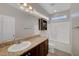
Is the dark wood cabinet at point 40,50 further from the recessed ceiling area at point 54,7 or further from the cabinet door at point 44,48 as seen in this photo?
the recessed ceiling area at point 54,7

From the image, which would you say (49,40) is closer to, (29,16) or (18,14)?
(29,16)

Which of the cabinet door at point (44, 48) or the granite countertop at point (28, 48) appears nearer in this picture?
the granite countertop at point (28, 48)

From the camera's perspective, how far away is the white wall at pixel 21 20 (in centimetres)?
142

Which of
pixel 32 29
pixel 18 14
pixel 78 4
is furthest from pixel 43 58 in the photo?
pixel 78 4

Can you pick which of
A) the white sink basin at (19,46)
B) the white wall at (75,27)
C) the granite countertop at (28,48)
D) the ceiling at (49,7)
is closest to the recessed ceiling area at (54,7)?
the ceiling at (49,7)

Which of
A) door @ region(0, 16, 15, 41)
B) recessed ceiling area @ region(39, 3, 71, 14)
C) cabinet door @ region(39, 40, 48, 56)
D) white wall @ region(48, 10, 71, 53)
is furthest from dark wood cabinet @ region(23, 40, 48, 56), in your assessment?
recessed ceiling area @ region(39, 3, 71, 14)

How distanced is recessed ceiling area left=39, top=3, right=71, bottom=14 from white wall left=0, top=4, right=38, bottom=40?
0.26m

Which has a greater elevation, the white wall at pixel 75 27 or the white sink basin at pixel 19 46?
the white wall at pixel 75 27

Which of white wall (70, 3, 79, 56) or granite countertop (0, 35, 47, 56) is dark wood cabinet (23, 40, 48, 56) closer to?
granite countertop (0, 35, 47, 56)

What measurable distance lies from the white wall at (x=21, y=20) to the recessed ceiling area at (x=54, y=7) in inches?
10.2

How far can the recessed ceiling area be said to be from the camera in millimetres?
1489

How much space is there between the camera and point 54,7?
152 cm

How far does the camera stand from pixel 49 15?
157 cm

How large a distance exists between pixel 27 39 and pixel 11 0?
685mm
